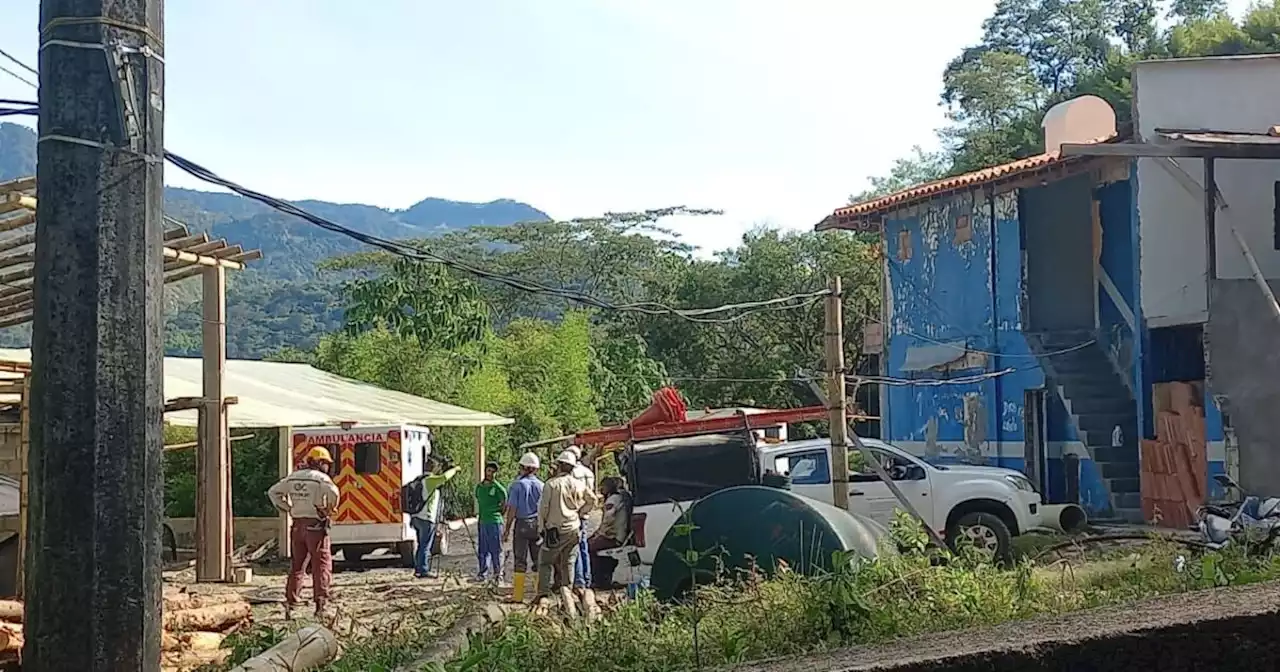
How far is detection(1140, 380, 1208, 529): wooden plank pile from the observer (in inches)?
797

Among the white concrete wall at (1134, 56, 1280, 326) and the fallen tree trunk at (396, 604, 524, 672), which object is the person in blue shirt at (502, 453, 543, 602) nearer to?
the fallen tree trunk at (396, 604, 524, 672)

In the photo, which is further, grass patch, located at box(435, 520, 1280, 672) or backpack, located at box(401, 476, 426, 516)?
backpack, located at box(401, 476, 426, 516)

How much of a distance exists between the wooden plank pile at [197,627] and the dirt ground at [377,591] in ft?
1.51

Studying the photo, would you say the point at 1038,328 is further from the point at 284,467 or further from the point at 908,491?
the point at 284,467

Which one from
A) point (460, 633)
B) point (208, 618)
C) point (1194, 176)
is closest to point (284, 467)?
point (208, 618)

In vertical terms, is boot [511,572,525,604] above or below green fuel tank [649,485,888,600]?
below

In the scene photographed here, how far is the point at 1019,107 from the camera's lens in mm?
47281

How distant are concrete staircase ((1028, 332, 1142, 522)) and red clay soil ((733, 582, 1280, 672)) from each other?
725 inches

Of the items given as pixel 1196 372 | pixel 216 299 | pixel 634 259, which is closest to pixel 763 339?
pixel 634 259

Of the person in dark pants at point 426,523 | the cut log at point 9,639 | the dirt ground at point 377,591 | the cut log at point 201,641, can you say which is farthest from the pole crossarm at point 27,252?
the person in dark pants at point 426,523

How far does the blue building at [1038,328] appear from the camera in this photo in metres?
22.3

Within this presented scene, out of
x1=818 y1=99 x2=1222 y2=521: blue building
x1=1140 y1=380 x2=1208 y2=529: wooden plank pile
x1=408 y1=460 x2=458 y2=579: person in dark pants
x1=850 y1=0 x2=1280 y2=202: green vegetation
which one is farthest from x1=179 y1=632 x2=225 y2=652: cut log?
x1=850 y1=0 x2=1280 y2=202: green vegetation

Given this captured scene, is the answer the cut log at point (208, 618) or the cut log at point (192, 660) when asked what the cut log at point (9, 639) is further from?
the cut log at point (208, 618)

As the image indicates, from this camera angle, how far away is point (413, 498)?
63.5ft
